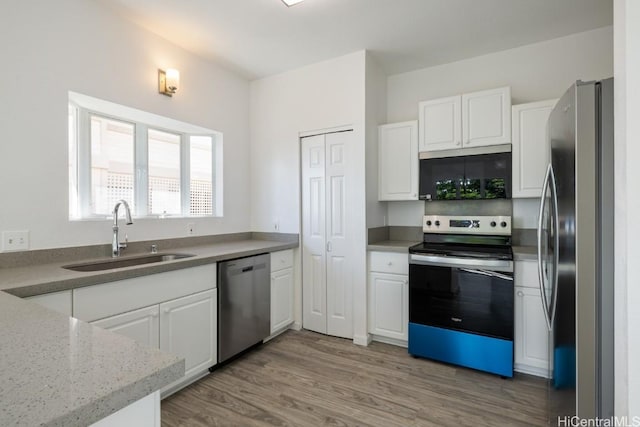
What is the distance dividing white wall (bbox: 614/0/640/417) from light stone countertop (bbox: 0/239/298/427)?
4.06ft

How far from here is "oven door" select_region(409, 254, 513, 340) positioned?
231cm

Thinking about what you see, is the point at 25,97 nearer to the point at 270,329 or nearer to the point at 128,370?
the point at 128,370

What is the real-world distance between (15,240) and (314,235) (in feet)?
7.34

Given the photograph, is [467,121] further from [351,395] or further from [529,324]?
[351,395]

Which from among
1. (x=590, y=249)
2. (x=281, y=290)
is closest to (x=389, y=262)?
(x=281, y=290)

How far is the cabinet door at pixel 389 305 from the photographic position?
2791 mm

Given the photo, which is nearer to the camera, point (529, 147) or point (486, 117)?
point (529, 147)

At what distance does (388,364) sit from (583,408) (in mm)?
1531

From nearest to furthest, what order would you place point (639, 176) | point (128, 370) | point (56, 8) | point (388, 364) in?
point (128, 370)
point (639, 176)
point (56, 8)
point (388, 364)

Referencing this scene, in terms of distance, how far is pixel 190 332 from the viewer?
86.7 inches

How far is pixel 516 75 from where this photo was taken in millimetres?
2898

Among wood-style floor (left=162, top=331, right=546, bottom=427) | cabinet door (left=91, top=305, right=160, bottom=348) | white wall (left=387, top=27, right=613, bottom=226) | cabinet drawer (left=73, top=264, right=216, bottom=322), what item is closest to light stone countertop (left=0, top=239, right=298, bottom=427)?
cabinet drawer (left=73, top=264, right=216, bottom=322)

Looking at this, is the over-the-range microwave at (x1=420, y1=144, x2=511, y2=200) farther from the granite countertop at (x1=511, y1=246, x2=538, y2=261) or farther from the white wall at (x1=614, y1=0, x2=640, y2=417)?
the white wall at (x1=614, y1=0, x2=640, y2=417)

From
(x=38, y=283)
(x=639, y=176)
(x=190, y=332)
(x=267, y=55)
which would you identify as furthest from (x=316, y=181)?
(x=639, y=176)
